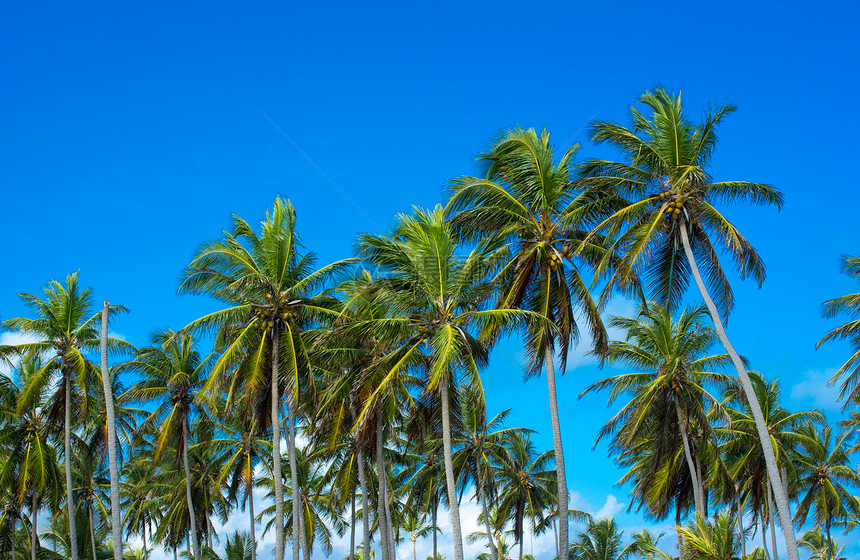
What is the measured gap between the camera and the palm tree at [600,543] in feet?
129

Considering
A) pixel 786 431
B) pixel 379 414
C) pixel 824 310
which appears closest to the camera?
pixel 379 414

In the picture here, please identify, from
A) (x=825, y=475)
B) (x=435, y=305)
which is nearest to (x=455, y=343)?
(x=435, y=305)

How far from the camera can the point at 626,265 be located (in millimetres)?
18844

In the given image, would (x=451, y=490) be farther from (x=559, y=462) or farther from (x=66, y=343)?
(x=66, y=343)

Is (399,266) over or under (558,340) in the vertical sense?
over

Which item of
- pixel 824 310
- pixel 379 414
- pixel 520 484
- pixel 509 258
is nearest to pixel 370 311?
Result: pixel 509 258

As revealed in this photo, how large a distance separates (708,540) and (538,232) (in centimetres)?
863

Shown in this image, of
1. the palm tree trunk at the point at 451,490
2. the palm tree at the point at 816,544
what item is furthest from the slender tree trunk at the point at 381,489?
the palm tree at the point at 816,544

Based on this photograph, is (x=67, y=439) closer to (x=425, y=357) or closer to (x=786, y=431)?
(x=425, y=357)

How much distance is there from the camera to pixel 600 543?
3941 centimetres

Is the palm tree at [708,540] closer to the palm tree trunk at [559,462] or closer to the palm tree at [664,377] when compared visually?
the palm tree trunk at [559,462]

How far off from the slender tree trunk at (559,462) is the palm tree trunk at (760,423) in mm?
4291

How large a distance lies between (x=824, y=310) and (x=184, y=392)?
2490cm

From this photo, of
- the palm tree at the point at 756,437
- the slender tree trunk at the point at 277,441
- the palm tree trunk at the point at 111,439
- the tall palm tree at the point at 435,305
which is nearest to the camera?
the tall palm tree at the point at 435,305
